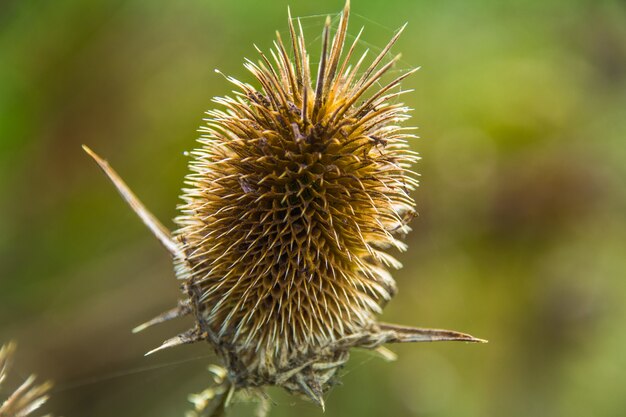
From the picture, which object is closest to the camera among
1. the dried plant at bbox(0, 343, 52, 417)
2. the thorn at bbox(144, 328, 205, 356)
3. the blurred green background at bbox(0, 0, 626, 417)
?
the dried plant at bbox(0, 343, 52, 417)

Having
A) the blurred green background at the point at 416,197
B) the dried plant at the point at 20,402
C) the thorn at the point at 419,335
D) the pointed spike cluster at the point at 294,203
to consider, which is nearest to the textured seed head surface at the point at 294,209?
the pointed spike cluster at the point at 294,203

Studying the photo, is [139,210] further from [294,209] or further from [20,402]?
[20,402]

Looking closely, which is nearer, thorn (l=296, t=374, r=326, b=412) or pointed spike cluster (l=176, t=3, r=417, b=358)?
pointed spike cluster (l=176, t=3, r=417, b=358)

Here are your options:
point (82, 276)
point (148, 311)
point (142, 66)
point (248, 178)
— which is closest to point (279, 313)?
point (248, 178)

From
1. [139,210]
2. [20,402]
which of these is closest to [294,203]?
[139,210]

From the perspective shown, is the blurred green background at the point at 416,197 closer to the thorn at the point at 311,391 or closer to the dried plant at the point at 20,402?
the thorn at the point at 311,391

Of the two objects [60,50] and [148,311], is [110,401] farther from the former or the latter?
[60,50]

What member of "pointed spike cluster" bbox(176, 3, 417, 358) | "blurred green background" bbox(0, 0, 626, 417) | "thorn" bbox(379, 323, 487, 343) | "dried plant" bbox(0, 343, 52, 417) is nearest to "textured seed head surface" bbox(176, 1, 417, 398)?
"pointed spike cluster" bbox(176, 3, 417, 358)

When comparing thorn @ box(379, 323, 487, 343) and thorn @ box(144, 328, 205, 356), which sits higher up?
thorn @ box(379, 323, 487, 343)

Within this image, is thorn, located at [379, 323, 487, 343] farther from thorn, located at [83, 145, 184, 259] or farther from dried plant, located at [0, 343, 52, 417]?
dried plant, located at [0, 343, 52, 417]
